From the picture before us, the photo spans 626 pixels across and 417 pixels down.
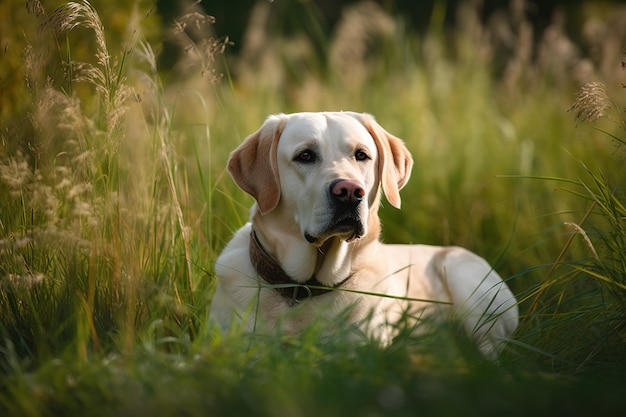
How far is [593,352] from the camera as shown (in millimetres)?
2973

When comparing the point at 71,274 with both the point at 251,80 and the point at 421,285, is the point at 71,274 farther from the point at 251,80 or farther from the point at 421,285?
the point at 251,80

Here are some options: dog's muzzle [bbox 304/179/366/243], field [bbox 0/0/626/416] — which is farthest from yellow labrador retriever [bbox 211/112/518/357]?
field [bbox 0/0/626/416]

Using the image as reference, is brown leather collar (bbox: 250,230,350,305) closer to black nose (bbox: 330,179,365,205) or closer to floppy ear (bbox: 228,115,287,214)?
floppy ear (bbox: 228,115,287,214)

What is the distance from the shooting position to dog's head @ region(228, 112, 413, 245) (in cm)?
322

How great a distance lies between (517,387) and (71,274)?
6.11 feet

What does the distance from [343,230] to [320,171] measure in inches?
12.0

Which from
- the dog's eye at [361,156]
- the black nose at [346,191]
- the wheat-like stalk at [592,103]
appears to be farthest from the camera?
the dog's eye at [361,156]

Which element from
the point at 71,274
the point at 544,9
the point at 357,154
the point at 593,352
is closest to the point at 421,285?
the point at 357,154

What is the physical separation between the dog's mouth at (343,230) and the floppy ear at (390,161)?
0.34 meters

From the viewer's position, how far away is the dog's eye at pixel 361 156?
350 centimetres

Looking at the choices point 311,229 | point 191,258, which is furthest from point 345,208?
point 191,258

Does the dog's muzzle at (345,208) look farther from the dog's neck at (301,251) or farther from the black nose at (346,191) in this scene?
the dog's neck at (301,251)

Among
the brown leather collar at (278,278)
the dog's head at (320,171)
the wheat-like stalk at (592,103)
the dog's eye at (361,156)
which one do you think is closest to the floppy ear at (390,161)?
the dog's head at (320,171)

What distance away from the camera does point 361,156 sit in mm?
3521
